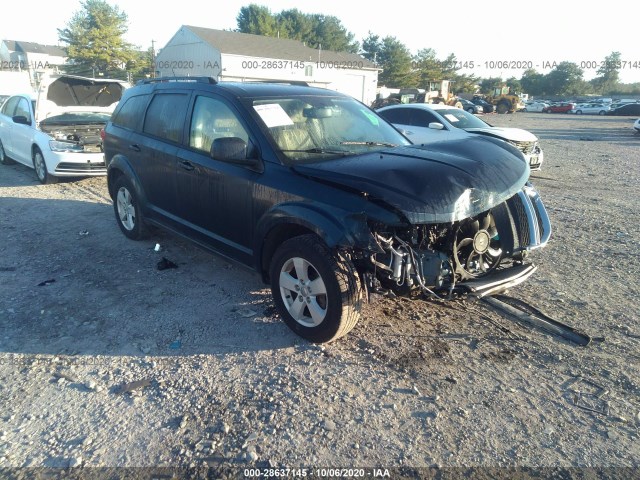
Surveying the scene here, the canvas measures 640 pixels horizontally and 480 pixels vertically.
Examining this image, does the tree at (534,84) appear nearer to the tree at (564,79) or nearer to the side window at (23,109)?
the tree at (564,79)

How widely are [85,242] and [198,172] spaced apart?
244 centimetres

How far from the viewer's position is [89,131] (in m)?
9.13

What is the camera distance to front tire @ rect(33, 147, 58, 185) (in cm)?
879

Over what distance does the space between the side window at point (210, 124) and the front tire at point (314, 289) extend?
3.59 feet

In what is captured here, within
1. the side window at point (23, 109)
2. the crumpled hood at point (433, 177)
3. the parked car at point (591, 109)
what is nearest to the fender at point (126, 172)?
the crumpled hood at point (433, 177)

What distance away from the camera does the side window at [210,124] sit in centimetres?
407

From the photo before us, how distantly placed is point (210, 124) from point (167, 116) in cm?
84

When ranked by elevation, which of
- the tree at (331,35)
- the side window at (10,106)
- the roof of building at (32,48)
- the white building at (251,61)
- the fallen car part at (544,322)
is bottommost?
the fallen car part at (544,322)

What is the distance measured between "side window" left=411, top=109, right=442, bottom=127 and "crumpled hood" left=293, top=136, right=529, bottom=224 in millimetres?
7272

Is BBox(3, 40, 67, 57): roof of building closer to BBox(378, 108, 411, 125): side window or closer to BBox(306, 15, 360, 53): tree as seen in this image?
BBox(306, 15, 360, 53): tree

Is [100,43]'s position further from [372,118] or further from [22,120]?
[372,118]

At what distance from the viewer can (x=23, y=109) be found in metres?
9.59

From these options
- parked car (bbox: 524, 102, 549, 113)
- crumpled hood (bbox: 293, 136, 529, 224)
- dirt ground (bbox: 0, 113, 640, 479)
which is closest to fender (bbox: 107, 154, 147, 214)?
dirt ground (bbox: 0, 113, 640, 479)

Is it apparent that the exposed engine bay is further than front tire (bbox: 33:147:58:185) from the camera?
No
